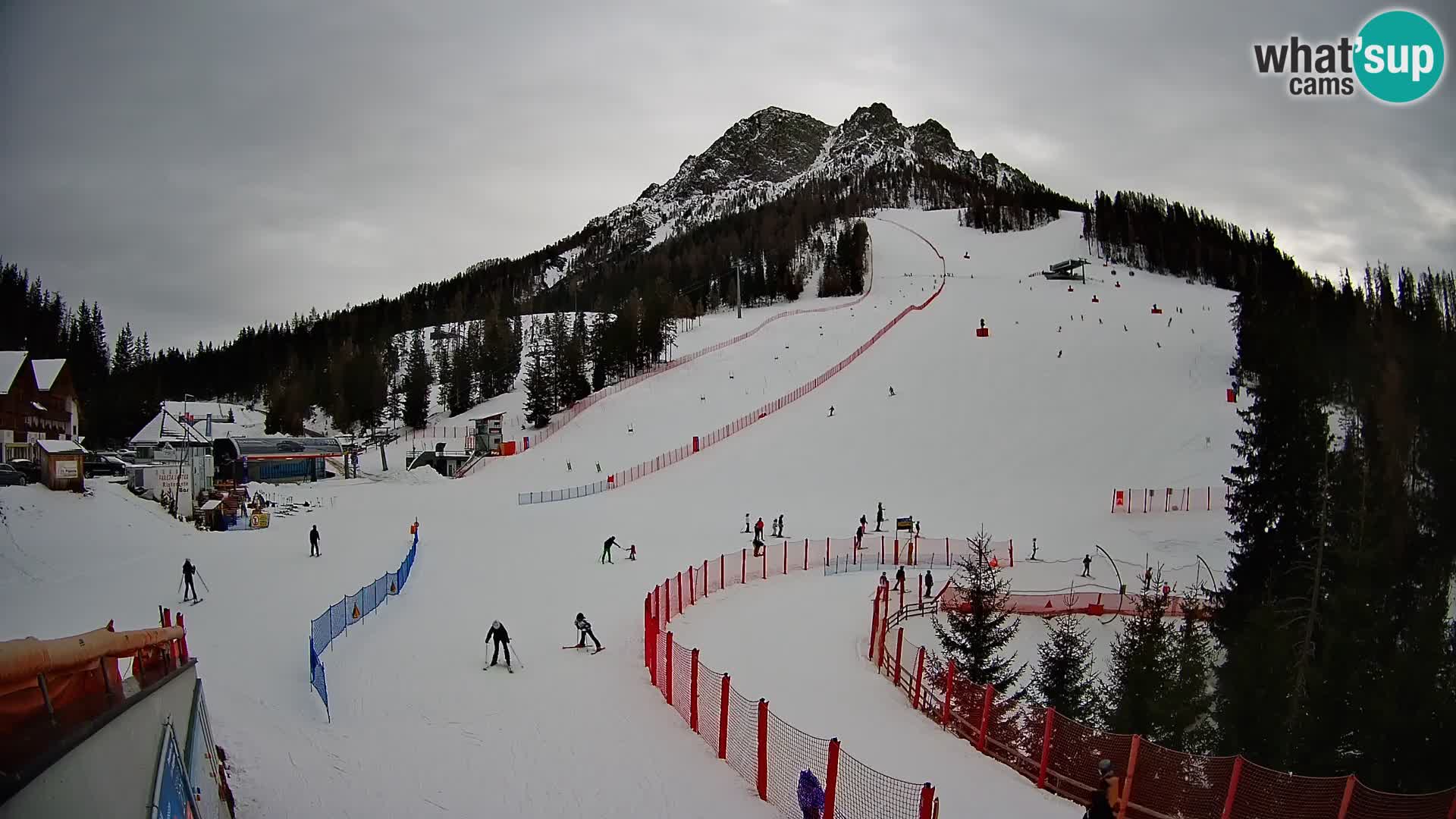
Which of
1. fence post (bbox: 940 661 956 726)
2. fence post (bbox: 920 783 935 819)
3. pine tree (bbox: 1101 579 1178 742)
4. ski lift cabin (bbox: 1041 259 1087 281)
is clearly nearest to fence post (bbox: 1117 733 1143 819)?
fence post (bbox: 920 783 935 819)

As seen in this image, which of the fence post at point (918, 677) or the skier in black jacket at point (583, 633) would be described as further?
the skier in black jacket at point (583, 633)

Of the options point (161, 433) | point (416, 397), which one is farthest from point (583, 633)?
point (416, 397)

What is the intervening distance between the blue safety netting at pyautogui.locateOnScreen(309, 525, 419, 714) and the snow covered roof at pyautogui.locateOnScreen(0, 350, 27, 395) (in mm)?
8015

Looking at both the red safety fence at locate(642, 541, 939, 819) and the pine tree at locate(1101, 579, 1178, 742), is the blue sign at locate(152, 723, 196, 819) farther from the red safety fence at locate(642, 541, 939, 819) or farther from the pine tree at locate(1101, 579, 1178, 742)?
the pine tree at locate(1101, 579, 1178, 742)

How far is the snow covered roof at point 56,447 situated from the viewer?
27141 millimetres

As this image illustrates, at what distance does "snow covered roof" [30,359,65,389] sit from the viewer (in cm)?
2217

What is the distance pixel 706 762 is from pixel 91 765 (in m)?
8.16

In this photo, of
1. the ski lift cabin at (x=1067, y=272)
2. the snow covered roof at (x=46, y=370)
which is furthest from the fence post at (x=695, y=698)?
the ski lift cabin at (x=1067, y=272)

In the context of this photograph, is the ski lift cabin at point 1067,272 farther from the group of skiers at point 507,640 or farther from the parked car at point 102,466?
the parked car at point 102,466

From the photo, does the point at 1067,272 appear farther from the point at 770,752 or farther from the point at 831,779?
the point at 831,779

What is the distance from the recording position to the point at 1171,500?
36.0 m

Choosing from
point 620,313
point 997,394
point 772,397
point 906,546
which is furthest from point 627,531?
point 620,313

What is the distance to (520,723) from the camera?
12.4m

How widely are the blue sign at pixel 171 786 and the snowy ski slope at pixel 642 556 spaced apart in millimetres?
4069
